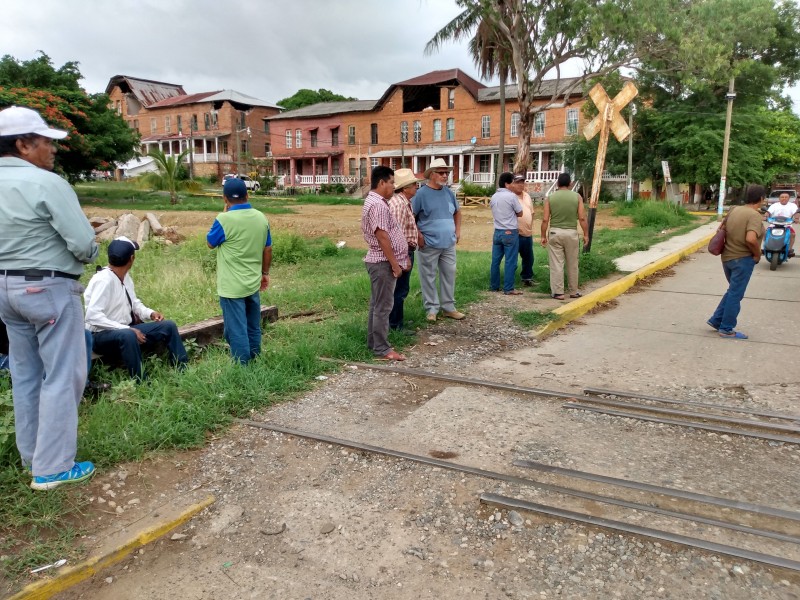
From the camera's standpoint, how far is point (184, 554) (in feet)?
10.7

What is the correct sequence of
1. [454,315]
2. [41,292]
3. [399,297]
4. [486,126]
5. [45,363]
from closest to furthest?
[41,292], [45,363], [399,297], [454,315], [486,126]

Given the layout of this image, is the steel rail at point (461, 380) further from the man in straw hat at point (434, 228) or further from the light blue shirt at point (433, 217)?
the light blue shirt at point (433, 217)

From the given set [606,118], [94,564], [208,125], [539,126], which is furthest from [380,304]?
[208,125]

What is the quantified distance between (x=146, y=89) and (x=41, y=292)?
7685 cm

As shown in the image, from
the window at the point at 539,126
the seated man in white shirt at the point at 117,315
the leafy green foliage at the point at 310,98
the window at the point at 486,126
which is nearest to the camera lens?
the seated man in white shirt at the point at 117,315

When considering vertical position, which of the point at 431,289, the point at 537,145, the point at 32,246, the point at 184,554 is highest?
the point at 537,145

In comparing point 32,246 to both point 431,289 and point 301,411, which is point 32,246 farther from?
point 431,289

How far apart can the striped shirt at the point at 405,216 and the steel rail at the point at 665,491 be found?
136 inches

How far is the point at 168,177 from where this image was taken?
36969 millimetres

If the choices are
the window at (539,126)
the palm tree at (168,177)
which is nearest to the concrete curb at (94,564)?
the palm tree at (168,177)

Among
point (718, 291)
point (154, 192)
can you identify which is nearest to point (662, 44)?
point (718, 291)

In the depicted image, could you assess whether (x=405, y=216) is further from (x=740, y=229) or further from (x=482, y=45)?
(x=482, y=45)

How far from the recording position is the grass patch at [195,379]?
3395mm

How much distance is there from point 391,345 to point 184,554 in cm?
364
